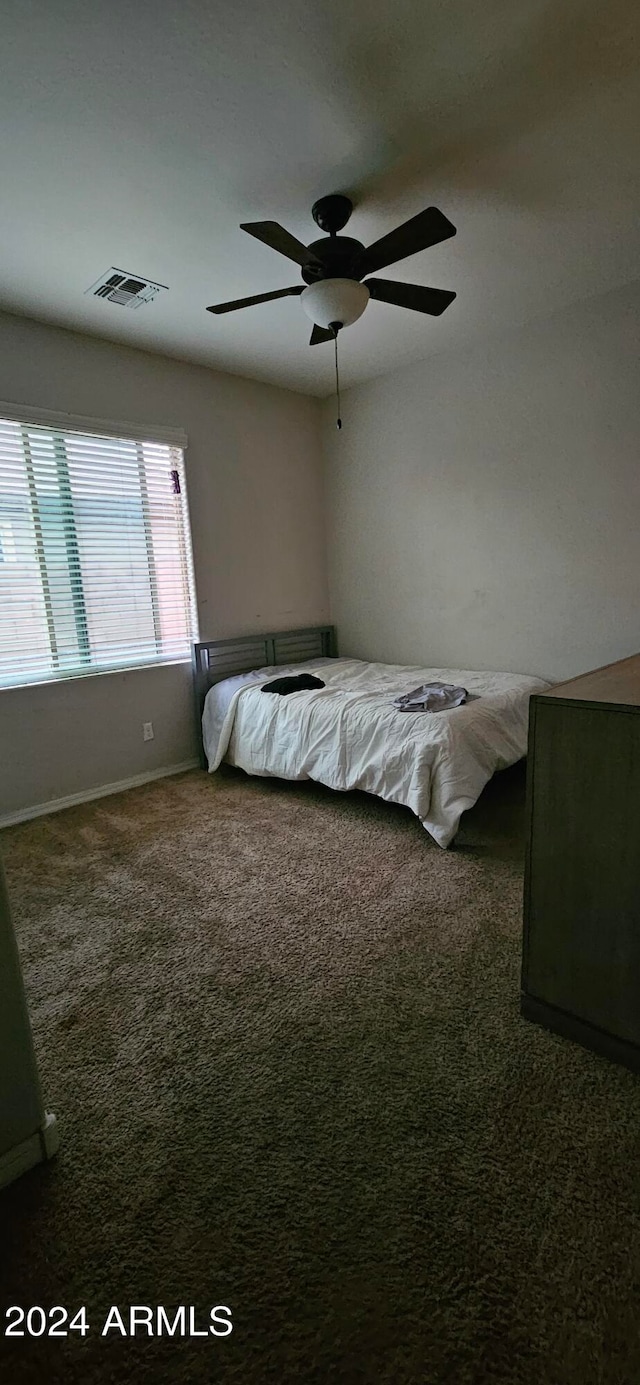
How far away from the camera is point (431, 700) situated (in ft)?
9.49

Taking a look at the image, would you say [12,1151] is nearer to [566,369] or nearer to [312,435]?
[566,369]

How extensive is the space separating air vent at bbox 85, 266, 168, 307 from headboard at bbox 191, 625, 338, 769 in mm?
1992

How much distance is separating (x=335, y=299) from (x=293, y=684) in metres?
1.99

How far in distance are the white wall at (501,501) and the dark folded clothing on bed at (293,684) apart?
114cm

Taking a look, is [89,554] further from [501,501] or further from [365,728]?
[501,501]

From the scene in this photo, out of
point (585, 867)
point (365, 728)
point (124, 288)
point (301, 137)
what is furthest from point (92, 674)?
point (585, 867)

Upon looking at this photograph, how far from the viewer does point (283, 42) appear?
154 centimetres

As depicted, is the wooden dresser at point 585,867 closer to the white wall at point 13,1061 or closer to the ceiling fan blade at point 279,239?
the white wall at point 13,1061

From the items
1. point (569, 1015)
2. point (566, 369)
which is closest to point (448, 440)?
point (566, 369)

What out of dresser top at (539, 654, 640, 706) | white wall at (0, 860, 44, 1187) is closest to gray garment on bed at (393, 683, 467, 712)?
dresser top at (539, 654, 640, 706)

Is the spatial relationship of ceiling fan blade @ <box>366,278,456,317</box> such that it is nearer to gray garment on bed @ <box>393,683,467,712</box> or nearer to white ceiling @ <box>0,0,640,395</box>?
white ceiling @ <box>0,0,640,395</box>

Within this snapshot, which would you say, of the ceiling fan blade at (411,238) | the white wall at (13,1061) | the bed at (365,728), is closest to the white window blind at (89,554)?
the bed at (365,728)

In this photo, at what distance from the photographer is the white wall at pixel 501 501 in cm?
316

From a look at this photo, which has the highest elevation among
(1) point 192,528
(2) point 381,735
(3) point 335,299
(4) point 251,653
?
(3) point 335,299
